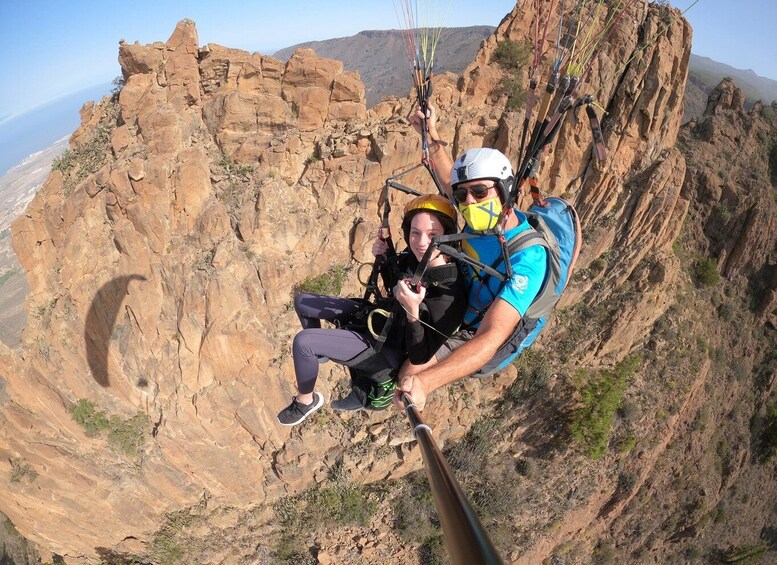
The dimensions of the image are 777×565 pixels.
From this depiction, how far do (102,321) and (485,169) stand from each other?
14.0m

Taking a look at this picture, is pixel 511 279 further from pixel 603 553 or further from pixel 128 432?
pixel 603 553

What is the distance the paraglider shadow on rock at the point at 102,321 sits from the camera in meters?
Answer: 12.8

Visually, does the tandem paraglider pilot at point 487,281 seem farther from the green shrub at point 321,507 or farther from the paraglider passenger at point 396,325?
the green shrub at point 321,507

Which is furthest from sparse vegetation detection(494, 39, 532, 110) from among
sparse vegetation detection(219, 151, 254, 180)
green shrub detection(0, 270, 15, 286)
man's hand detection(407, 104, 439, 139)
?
green shrub detection(0, 270, 15, 286)

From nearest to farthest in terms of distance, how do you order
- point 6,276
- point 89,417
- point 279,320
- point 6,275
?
point 89,417 → point 279,320 → point 6,276 → point 6,275

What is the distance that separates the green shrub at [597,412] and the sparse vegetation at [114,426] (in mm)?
17482

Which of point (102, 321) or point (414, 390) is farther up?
point (414, 390)

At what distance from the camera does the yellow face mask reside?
153 inches

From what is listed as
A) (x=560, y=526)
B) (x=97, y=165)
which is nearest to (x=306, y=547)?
(x=560, y=526)

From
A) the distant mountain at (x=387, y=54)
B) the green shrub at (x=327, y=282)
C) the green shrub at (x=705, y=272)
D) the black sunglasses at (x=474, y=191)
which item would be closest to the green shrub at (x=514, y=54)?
the green shrub at (x=327, y=282)

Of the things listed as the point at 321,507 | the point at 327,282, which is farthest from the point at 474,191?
the point at 321,507

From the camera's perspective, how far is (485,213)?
12.7 feet

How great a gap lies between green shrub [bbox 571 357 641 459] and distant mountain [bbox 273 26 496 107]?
52.1 meters

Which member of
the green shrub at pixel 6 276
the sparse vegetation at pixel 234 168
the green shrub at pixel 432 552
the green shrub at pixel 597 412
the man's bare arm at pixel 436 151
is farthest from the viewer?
the green shrub at pixel 6 276
